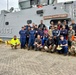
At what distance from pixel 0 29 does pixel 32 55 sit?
9.47 metres

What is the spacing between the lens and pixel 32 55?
37.3 ft

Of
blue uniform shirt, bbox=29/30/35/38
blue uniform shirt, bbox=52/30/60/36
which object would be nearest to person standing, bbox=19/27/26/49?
blue uniform shirt, bbox=29/30/35/38

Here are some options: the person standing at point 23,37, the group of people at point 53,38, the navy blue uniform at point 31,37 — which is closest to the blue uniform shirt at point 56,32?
the group of people at point 53,38

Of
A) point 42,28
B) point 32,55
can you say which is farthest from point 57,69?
point 42,28

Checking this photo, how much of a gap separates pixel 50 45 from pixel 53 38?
433 millimetres

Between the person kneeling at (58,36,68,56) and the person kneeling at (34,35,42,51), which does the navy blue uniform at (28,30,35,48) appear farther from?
the person kneeling at (58,36,68,56)

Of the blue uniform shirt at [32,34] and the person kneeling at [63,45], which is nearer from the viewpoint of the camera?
the person kneeling at [63,45]

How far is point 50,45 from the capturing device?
12.1 metres

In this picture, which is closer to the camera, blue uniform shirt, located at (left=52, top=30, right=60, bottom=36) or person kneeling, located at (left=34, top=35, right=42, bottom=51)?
blue uniform shirt, located at (left=52, top=30, right=60, bottom=36)

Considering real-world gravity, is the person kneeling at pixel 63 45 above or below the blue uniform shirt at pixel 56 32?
below

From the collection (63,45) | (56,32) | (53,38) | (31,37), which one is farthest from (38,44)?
(63,45)

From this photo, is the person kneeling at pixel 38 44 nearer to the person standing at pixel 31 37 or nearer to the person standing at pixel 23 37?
the person standing at pixel 31 37

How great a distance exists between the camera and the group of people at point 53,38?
11.6 metres

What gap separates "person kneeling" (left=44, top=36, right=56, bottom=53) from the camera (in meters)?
12.0
